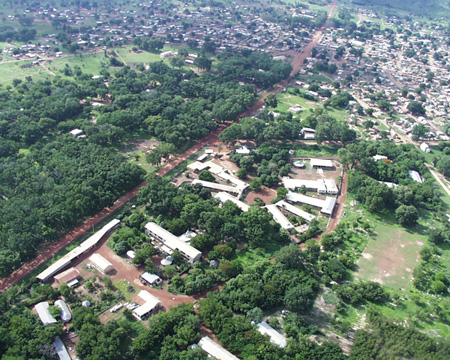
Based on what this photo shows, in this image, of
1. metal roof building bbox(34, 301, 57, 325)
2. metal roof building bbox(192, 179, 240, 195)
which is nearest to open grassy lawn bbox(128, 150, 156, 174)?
metal roof building bbox(192, 179, 240, 195)

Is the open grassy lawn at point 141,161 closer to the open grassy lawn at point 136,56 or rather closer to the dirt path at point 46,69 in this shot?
the dirt path at point 46,69

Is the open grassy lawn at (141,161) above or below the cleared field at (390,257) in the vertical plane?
below

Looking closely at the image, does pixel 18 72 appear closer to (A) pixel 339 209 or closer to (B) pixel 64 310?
(B) pixel 64 310

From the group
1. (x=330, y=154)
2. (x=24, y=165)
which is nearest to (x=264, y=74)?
(x=330, y=154)

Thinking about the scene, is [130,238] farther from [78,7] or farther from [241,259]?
[78,7]

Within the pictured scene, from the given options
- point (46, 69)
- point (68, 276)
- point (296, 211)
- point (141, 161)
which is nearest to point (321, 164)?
point (296, 211)

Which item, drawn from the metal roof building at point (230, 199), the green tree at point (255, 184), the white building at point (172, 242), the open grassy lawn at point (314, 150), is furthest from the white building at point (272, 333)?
the open grassy lawn at point (314, 150)
